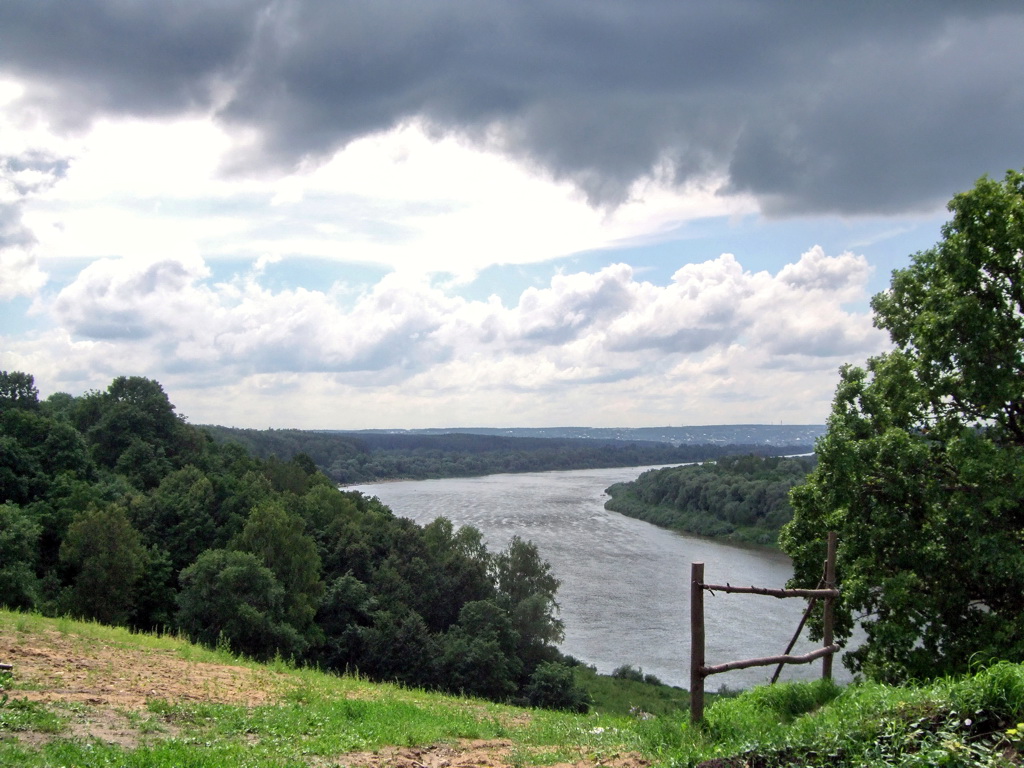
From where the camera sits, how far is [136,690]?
937cm

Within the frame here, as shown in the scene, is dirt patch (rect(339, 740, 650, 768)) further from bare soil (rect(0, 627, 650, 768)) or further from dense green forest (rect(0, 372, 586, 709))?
dense green forest (rect(0, 372, 586, 709))

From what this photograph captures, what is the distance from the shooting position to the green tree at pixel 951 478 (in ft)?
40.0

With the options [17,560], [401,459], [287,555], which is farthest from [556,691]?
[401,459]

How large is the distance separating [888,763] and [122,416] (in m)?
51.0

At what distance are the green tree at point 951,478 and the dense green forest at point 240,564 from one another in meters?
18.8

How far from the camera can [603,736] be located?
8.39m

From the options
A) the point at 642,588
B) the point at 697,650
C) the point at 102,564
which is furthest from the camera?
the point at 642,588

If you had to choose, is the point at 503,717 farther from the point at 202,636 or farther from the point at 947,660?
the point at 202,636

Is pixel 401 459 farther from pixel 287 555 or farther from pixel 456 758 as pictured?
pixel 456 758

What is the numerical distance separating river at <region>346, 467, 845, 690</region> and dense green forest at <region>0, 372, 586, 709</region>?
3.87 meters

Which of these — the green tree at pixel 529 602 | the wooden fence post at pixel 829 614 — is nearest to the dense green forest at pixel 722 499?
the green tree at pixel 529 602

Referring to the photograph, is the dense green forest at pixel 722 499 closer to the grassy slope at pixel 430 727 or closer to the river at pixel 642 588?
the river at pixel 642 588

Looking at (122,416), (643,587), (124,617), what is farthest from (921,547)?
(122,416)

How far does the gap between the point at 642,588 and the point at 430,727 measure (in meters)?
39.0
